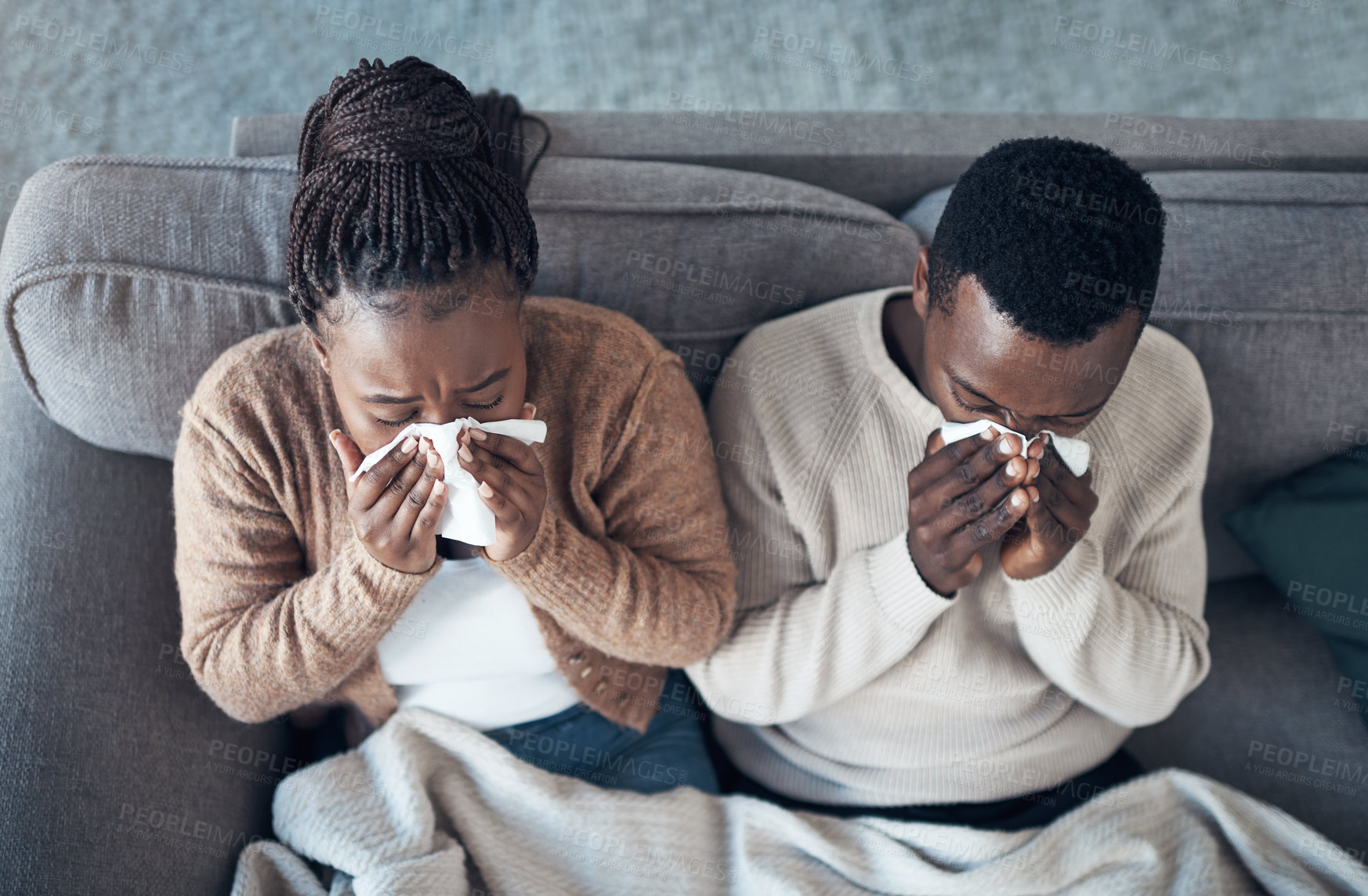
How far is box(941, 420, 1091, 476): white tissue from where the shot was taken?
3.61 ft

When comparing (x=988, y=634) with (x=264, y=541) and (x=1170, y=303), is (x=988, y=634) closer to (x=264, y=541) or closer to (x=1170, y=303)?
(x=1170, y=303)

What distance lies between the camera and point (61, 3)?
7.93 ft

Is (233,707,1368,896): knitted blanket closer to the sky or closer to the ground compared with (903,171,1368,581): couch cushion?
closer to the ground

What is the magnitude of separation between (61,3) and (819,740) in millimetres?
2609

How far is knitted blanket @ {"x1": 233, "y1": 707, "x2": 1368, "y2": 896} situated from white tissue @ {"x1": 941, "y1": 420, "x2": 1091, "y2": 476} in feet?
1.86

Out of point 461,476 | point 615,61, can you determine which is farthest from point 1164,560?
point 615,61

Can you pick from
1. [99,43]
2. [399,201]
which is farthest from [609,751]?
[99,43]

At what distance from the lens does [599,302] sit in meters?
1.39

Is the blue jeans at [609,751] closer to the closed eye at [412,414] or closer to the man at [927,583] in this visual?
the man at [927,583]

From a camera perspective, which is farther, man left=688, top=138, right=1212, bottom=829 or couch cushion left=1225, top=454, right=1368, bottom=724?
couch cushion left=1225, top=454, right=1368, bottom=724

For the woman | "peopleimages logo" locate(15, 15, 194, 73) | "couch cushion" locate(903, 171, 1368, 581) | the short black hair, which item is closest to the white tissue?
the short black hair

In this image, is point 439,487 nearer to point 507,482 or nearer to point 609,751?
point 507,482

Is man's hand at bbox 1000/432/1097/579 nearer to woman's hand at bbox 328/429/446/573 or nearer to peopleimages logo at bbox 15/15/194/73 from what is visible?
woman's hand at bbox 328/429/446/573

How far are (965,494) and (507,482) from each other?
0.54 metres
